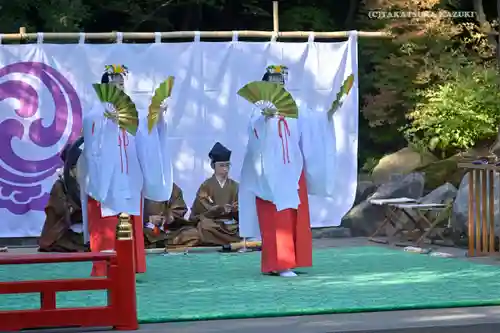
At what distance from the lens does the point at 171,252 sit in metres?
12.3

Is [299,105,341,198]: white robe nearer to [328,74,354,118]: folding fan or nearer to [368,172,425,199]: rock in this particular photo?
[328,74,354,118]: folding fan

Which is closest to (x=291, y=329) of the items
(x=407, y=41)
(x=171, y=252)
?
(x=171, y=252)

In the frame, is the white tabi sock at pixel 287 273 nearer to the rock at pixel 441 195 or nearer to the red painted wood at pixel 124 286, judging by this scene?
the red painted wood at pixel 124 286

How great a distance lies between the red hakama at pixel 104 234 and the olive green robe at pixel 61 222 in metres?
2.15

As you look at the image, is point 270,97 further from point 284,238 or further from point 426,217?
point 426,217

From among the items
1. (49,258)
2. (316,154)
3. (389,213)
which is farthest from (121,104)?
(389,213)

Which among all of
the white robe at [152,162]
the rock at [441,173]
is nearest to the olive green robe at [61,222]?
the white robe at [152,162]

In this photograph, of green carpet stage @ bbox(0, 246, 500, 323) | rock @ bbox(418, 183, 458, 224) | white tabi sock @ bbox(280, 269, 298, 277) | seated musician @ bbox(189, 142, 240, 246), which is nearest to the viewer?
green carpet stage @ bbox(0, 246, 500, 323)

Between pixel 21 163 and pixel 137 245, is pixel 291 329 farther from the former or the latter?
pixel 21 163

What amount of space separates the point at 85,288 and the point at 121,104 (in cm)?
280

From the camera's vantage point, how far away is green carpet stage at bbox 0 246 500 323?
25.6ft

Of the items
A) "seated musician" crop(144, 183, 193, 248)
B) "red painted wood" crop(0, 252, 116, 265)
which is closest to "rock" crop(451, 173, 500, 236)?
"seated musician" crop(144, 183, 193, 248)

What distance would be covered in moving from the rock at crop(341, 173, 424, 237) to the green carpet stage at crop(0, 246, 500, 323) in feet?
Answer: 6.40

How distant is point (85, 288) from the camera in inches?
275
